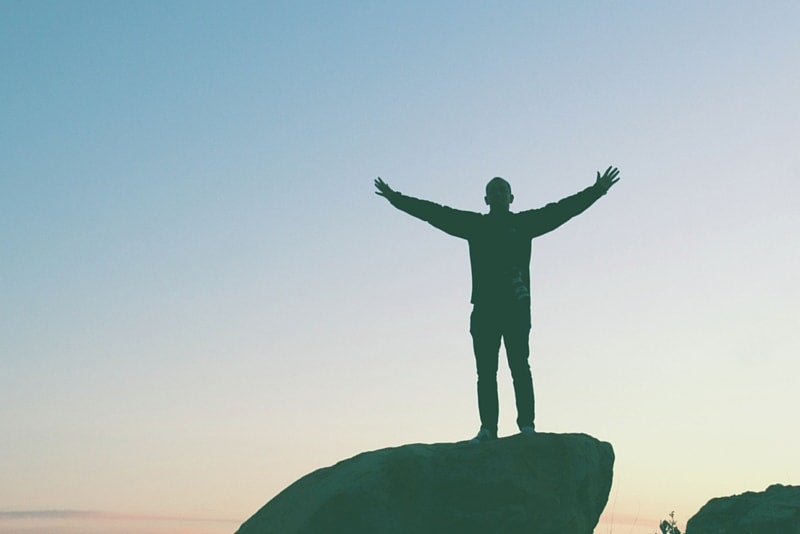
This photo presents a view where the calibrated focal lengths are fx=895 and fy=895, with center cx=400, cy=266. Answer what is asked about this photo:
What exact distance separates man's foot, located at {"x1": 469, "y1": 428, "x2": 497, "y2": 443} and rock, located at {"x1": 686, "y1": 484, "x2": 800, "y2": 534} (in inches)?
384

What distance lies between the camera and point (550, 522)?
10750 mm

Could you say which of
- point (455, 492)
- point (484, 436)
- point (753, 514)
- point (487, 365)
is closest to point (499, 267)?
point (487, 365)

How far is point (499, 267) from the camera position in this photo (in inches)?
466

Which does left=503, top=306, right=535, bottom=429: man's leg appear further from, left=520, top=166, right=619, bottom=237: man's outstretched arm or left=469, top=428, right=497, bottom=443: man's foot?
left=520, top=166, right=619, bottom=237: man's outstretched arm

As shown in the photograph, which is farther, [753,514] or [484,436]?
[753,514]

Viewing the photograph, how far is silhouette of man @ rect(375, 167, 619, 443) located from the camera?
11.5m

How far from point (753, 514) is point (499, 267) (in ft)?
36.2

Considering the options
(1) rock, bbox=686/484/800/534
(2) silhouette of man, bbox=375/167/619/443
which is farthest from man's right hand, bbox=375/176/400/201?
(1) rock, bbox=686/484/800/534

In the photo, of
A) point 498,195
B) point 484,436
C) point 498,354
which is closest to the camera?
point 484,436

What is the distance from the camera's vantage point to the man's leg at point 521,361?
11.5 m

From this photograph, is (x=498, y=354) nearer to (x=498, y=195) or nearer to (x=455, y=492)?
(x=455, y=492)

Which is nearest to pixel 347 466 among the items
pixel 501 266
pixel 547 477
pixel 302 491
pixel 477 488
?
pixel 302 491

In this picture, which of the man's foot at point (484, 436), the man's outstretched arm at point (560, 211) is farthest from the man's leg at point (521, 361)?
the man's outstretched arm at point (560, 211)

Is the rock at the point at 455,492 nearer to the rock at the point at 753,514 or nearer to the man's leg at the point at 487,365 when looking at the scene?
the man's leg at the point at 487,365
